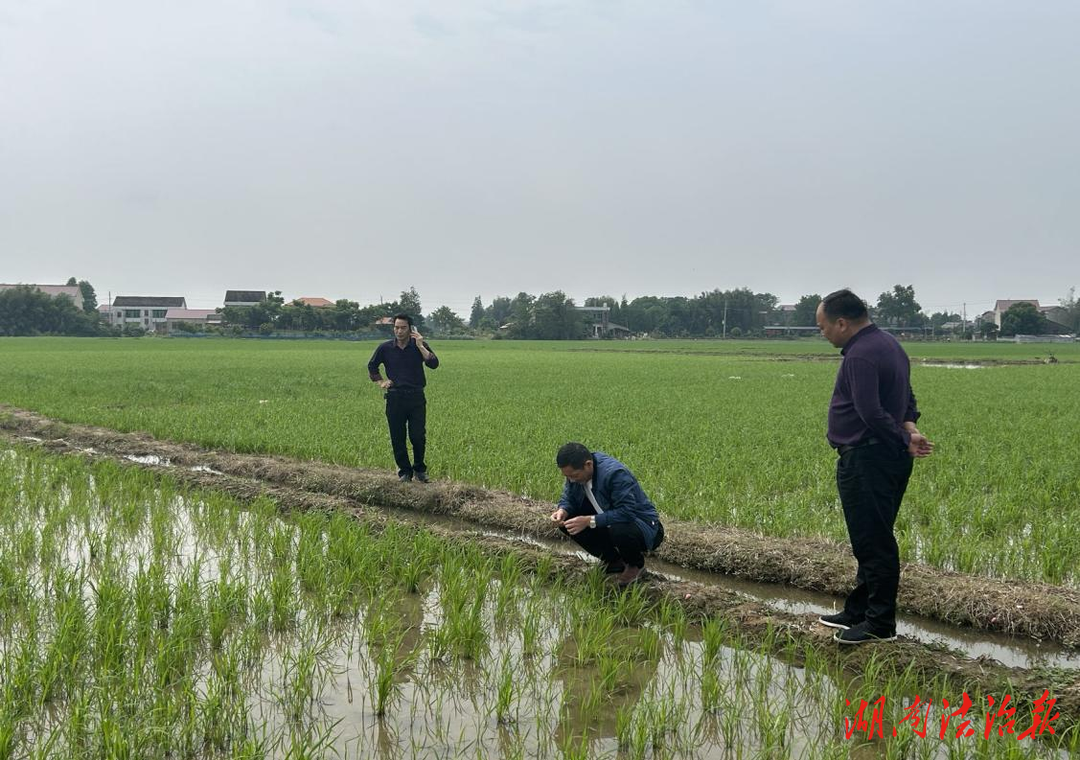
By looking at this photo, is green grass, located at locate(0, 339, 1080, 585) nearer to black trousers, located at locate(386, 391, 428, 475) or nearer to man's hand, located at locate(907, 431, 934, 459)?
black trousers, located at locate(386, 391, 428, 475)

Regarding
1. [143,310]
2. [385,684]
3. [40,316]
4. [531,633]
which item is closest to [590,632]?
[531,633]

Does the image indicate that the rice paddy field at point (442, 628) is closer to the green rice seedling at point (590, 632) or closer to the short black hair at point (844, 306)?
the green rice seedling at point (590, 632)

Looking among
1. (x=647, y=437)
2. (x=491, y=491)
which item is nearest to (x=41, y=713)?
(x=491, y=491)

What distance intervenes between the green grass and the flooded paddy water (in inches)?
67.1

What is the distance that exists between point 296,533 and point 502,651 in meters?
2.76

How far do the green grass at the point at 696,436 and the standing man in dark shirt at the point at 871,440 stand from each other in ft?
5.49

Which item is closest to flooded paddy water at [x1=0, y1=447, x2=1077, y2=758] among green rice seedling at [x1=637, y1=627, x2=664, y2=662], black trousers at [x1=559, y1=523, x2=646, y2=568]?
green rice seedling at [x1=637, y1=627, x2=664, y2=662]

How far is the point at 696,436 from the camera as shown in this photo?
10.5 meters

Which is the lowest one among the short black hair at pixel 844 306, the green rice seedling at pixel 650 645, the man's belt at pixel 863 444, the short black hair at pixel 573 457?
the green rice seedling at pixel 650 645

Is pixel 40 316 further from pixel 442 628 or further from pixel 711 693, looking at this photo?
pixel 711 693

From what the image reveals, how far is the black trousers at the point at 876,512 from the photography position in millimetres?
3551

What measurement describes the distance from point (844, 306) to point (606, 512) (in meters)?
1.66

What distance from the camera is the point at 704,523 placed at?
588cm

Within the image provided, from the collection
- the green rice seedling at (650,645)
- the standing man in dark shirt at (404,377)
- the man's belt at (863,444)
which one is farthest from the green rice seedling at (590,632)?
the standing man in dark shirt at (404,377)
